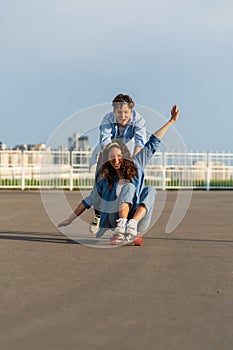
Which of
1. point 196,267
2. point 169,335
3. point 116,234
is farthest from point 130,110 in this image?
point 169,335

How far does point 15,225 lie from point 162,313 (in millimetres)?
5713

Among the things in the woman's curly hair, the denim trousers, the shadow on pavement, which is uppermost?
the woman's curly hair

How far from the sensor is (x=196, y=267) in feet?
16.9

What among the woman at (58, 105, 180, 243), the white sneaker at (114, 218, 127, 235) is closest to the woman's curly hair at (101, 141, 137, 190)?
the woman at (58, 105, 180, 243)

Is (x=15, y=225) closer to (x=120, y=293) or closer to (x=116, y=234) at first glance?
(x=116, y=234)

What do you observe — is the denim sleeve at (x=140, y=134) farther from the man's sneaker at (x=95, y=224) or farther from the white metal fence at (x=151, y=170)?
the white metal fence at (x=151, y=170)

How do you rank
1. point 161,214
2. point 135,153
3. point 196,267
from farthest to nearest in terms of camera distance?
point 161,214 → point 135,153 → point 196,267

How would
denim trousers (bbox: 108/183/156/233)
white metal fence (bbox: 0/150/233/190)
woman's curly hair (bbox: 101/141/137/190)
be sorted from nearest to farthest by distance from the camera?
denim trousers (bbox: 108/183/156/233)
woman's curly hair (bbox: 101/141/137/190)
white metal fence (bbox: 0/150/233/190)

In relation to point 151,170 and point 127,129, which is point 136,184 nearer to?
point 127,129

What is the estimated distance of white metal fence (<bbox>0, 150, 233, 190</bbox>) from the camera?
22906mm

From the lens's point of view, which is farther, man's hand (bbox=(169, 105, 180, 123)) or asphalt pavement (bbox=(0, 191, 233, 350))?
man's hand (bbox=(169, 105, 180, 123))

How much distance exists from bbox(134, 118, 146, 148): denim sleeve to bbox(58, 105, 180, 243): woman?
0.24 feet

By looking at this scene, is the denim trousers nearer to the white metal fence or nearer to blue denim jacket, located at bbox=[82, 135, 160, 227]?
blue denim jacket, located at bbox=[82, 135, 160, 227]

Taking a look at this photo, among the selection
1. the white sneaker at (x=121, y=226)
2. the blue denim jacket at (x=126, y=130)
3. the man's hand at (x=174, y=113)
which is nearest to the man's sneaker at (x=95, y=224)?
the blue denim jacket at (x=126, y=130)
